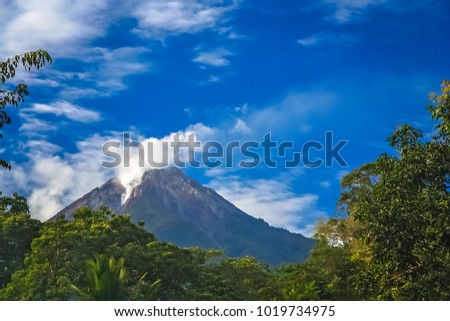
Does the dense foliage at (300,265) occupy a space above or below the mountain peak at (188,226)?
below

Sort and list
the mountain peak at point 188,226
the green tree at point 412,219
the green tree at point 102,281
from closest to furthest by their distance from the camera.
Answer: the green tree at point 412,219
the green tree at point 102,281
the mountain peak at point 188,226

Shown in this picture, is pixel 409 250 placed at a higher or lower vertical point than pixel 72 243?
lower

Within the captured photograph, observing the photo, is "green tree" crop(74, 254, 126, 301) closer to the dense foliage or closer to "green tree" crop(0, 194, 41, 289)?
the dense foliage

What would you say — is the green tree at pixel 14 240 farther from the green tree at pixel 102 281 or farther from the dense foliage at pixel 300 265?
the green tree at pixel 102 281

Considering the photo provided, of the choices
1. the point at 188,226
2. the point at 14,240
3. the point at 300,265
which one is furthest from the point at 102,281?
the point at 188,226

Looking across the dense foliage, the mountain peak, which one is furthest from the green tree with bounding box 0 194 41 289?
the mountain peak

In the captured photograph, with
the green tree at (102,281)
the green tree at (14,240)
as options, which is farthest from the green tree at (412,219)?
the green tree at (14,240)

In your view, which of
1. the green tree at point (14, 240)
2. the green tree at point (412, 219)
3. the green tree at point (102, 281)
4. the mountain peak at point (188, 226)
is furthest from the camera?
the mountain peak at point (188, 226)

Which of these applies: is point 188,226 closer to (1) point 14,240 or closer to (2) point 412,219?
(1) point 14,240
